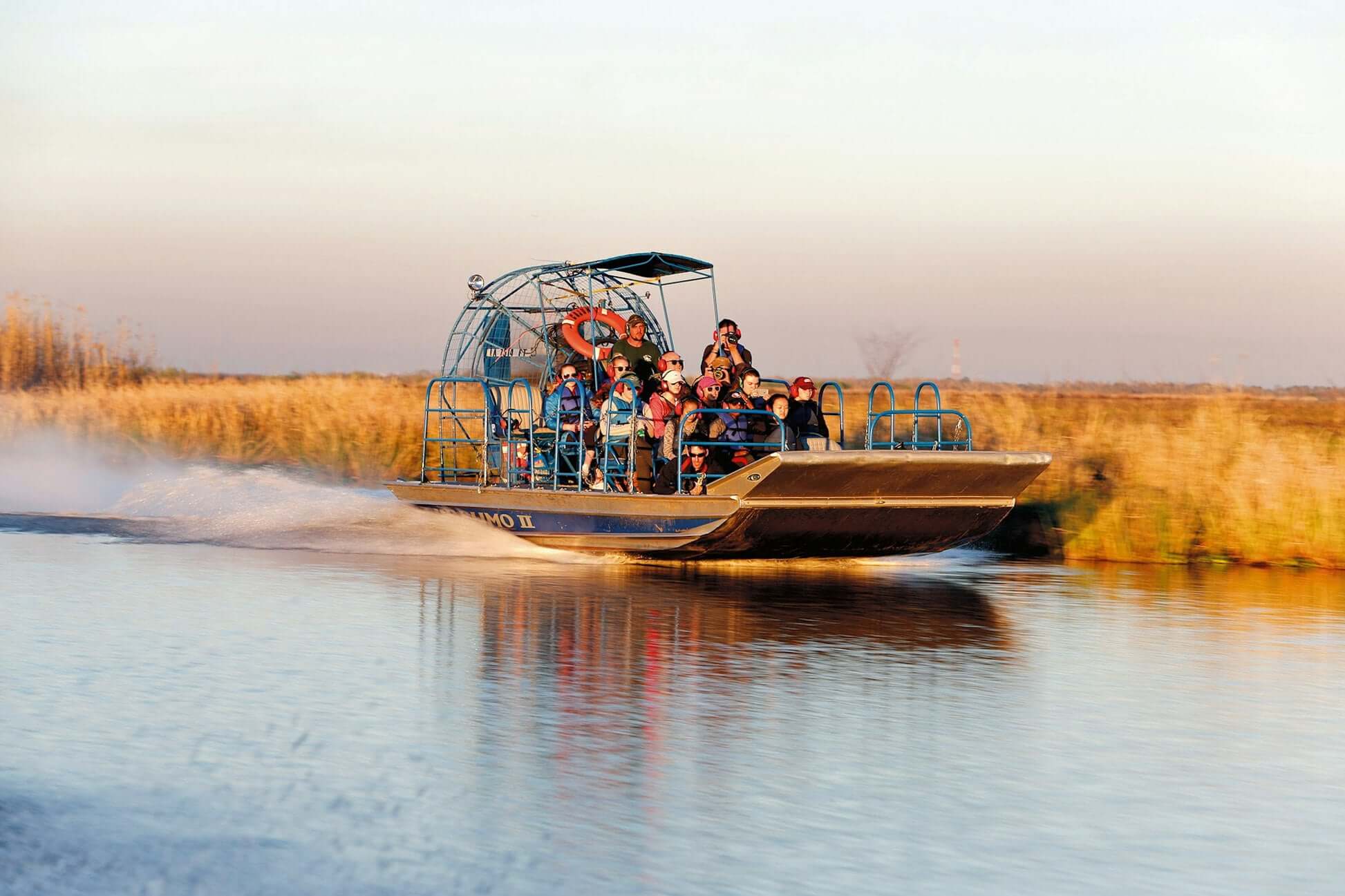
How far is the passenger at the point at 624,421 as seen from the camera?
16797 millimetres

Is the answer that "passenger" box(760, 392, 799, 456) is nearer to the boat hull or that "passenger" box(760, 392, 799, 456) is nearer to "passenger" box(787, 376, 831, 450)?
"passenger" box(787, 376, 831, 450)

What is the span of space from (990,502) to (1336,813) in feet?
28.0

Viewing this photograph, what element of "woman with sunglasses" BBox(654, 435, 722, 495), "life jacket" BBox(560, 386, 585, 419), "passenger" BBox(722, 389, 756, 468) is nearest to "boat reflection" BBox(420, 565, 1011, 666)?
"woman with sunglasses" BBox(654, 435, 722, 495)

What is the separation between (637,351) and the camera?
1800cm

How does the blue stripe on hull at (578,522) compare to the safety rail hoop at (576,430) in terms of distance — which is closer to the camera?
the blue stripe on hull at (578,522)

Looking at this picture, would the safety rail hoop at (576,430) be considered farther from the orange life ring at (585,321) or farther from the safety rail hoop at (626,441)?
the orange life ring at (585,321)

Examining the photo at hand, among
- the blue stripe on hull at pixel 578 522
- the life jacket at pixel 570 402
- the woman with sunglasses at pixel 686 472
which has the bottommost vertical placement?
the blue stripe on hull at pixel 578 522

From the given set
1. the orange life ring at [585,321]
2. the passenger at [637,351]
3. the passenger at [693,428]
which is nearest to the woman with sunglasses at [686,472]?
the passenger at [693,428]

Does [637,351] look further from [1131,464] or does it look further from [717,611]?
[1131,464]

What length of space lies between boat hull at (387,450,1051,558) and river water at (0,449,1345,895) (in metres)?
0.46

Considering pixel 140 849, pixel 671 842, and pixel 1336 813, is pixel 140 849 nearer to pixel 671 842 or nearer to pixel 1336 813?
pixel 671 842

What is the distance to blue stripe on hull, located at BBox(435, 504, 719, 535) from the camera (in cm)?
1627

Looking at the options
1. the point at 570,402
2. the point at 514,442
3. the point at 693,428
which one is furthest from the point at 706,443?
the point at 514,442

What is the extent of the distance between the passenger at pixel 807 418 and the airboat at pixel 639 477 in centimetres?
37
